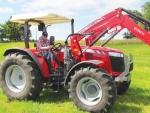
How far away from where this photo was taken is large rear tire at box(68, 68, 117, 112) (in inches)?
210

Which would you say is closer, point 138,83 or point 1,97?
point 1,97

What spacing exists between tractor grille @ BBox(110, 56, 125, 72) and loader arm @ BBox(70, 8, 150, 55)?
2.38 feet

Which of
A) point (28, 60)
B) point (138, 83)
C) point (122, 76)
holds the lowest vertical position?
point (138, 83)

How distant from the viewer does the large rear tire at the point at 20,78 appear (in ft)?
20.4

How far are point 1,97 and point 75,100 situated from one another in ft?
8.04

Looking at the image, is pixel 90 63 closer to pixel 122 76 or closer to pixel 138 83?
pixel 122 76

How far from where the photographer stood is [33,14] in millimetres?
6430

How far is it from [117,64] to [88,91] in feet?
→ 3.77

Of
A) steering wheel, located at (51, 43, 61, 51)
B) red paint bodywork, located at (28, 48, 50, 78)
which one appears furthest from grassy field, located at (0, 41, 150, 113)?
steering wheel, located at (51, 43, 61, 51)

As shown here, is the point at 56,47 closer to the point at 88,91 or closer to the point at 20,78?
the point at 20,78

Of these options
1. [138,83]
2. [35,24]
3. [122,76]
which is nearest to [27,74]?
[35,24]

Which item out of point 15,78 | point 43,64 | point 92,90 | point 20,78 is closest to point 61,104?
point 92,90

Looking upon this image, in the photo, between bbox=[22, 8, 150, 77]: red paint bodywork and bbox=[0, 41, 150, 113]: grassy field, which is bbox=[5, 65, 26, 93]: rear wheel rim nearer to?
bbox=[0, 41, 150, 113]: grassy field

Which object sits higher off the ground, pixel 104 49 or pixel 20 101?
pixel 104 49
